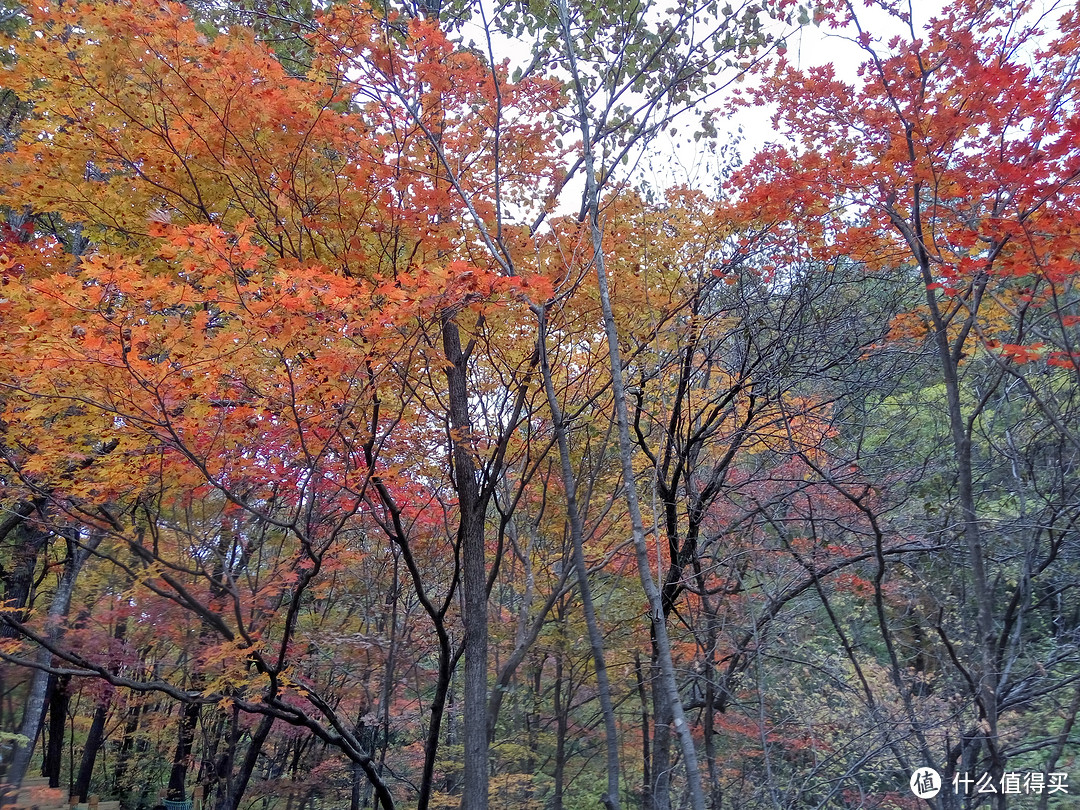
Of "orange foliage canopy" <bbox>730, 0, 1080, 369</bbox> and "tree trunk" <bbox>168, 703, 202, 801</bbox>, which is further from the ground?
"orange foliage canopy" <bbox>730, 0, 1080, 369</bbox>

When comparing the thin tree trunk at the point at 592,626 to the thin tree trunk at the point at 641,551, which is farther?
the thin tree trunk at the point at 592,626

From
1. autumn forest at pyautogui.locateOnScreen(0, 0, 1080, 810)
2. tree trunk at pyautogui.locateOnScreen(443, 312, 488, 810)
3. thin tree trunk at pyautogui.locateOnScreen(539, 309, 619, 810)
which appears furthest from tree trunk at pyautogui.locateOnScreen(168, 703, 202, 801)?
thin tree trunk at pyautogui.locateOnScreen(539, 309, 619, 810)

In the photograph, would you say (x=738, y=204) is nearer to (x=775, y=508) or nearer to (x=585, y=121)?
(x=585, y=121)

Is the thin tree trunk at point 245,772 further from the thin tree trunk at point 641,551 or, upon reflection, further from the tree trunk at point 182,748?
the thin tree trunk at point 641,551

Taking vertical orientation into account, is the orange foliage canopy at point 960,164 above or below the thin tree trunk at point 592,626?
above

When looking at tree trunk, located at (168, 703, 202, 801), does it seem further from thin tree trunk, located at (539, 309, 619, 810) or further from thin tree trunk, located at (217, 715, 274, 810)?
thin tree trunk, located at (539, 309, 619, 810)

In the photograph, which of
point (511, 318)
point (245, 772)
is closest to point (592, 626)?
point (511, 318)

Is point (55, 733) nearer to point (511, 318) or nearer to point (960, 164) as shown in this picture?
point (511, 318)

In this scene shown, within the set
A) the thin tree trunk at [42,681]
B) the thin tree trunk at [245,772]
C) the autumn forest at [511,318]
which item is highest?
the autumn forest at [511,318]

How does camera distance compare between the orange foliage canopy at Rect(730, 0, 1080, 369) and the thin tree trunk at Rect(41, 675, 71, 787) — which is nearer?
the orange foliage canopy at Rect(730, 0, 1080, 369)

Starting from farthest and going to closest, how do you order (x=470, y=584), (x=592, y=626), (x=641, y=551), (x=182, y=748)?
1. (x=182, y=748)
2. (x=470, y=584)
3. (x=592, y=626)
4. (x=641, y=551)

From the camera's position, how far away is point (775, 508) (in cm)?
806

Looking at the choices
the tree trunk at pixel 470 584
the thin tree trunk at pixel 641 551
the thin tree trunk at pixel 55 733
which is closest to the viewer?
the thin tree trunk at pixel 641 551

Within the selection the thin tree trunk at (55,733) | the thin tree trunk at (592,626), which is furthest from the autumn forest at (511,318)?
the thin tree trunk at (55,733)
